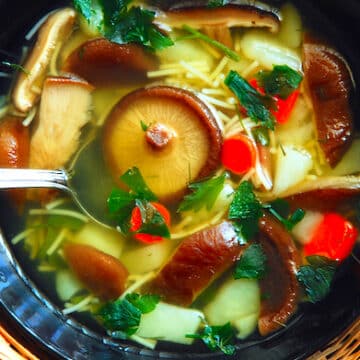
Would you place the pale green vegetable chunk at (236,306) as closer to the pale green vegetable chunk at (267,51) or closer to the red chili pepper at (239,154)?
the red chili pepper at (239,154)

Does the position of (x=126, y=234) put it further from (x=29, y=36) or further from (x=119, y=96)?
(x=29, y=36)

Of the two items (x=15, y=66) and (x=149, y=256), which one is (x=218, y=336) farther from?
(x=15, y=66)

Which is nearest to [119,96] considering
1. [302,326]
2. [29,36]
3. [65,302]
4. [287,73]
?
[29,36]

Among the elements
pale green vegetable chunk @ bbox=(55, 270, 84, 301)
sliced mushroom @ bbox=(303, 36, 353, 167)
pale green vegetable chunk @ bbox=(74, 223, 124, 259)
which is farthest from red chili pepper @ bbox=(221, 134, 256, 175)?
pale green vegetable chunk @ bbox=(55, 270, 84, 301)

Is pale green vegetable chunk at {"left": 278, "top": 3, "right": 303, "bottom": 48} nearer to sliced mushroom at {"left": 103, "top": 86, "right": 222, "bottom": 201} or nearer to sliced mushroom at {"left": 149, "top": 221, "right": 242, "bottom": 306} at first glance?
sliced mushroom at {"left": 103, "top": 86, "right": 222, "bottom": 201}

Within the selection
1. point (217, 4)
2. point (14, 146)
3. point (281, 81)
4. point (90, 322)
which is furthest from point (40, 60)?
point (90, 322)

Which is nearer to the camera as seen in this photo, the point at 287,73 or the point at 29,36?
the point at 287,73

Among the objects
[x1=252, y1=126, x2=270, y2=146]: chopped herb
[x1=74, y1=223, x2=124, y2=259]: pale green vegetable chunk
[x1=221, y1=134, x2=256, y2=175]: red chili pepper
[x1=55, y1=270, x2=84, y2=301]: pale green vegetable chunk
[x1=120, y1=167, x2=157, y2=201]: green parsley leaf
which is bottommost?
[x1=55, y1=270, x2=84, y2=301]: pale green vegetable chunk
